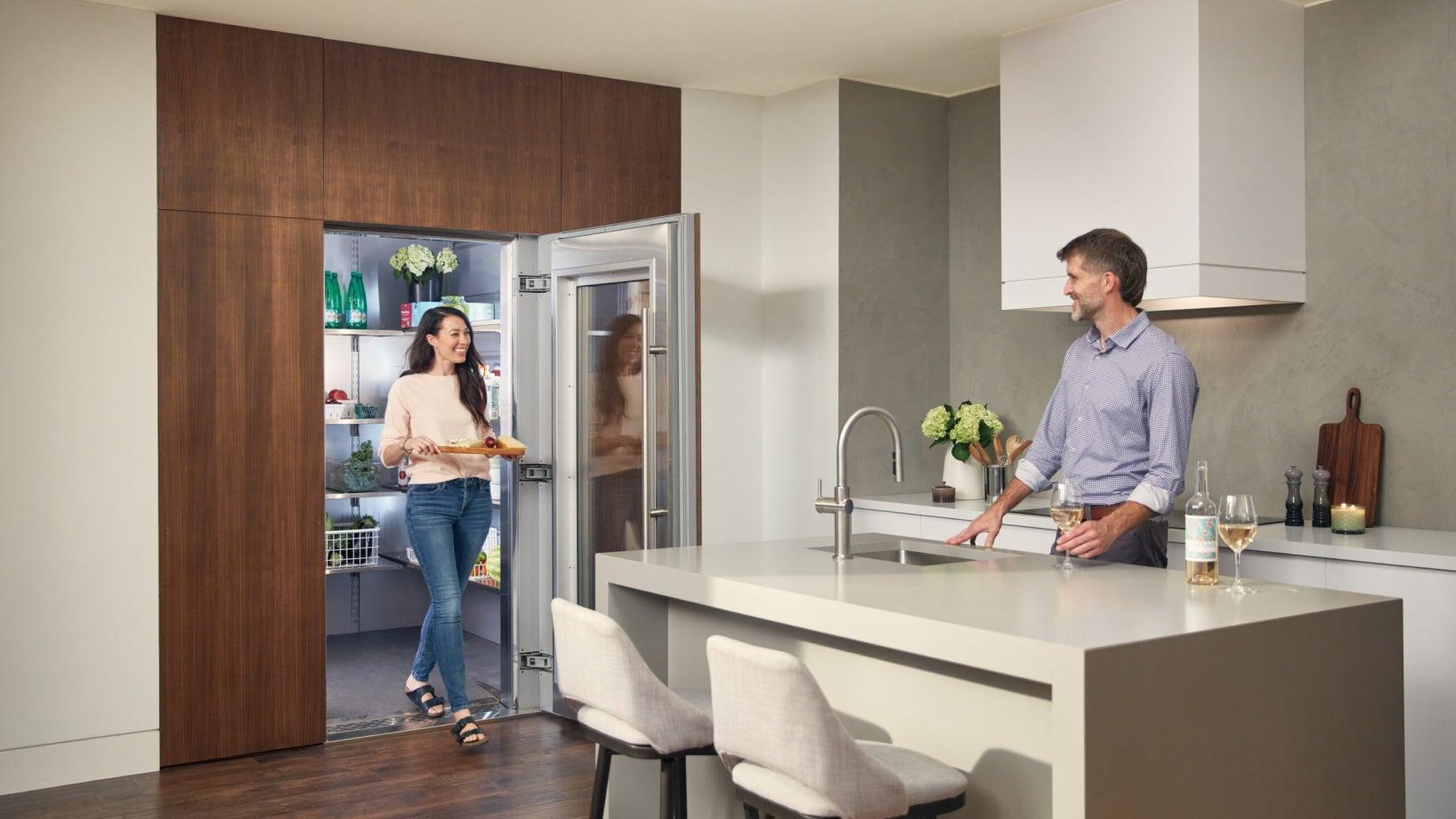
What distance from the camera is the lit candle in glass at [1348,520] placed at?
387 centimetres

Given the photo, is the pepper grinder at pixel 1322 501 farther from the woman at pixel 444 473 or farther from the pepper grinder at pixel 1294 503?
the woman at pixel 444 473

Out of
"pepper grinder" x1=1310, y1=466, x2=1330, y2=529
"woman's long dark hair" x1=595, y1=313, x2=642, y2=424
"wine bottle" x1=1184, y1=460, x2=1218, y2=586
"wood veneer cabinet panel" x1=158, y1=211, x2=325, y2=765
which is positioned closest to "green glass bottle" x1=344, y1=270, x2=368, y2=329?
"wood veneer cabinet panel" x1=158, y1=211, x2=325, y2=765

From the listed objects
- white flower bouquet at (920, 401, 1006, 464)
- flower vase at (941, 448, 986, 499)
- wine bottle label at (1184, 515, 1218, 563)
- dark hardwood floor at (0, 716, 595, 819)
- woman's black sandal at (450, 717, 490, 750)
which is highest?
white flower bouquet at (920, 401, 1006, 464)

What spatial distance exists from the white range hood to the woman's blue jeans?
226 cm

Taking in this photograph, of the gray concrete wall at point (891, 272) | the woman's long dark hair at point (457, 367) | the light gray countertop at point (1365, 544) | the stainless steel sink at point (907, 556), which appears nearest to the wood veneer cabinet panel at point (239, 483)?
the woman's long dark hair at point (457, 367)

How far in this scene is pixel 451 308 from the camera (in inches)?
196

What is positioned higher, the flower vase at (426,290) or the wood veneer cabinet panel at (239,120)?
the wood veneer cabinet panel at (239,120)

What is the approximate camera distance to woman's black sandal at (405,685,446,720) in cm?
493

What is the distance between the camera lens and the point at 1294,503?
414 centimetres

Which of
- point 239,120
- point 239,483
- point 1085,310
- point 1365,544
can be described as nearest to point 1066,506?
point 1085,310

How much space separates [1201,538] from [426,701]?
3.35m

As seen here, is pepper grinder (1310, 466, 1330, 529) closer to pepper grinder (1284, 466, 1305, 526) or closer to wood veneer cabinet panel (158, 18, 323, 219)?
pepper grinder (1284, 466, 1305, 526)

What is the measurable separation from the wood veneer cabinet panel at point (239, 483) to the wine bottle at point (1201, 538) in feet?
10.4

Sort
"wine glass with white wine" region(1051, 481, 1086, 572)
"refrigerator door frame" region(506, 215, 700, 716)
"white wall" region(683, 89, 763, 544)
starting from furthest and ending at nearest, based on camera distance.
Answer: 1. "white wall" region(683, 89, 763, 544)
2. "refrigerator door frame" region(506, 215, 700, 716)
3. "wine glass with white wine" region(1051, 481, 1086, 572)
